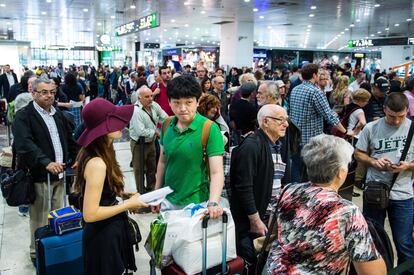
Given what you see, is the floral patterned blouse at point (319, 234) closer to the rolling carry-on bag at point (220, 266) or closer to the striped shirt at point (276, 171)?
the rolling carry-on bag at point (220, 266)

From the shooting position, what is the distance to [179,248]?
221 cm

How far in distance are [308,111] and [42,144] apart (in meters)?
3.13

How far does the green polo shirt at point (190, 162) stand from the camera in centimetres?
256

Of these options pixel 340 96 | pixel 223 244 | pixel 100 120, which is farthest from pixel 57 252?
pixel 340 96

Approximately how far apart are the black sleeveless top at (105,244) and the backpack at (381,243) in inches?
51.8

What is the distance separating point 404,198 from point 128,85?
1146 cm

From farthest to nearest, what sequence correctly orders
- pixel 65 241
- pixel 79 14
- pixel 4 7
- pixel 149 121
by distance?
1. pixel 79 14
2. pixel 4 7
3. pixel 149 121
4. pixel 65 241

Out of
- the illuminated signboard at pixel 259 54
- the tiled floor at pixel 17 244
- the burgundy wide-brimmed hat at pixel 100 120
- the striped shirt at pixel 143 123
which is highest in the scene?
the illuminated signboard at pixel 259 54

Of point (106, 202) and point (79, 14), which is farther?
point (79, 14)

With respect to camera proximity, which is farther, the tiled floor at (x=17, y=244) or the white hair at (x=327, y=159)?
the tiled floor at (x=17, y=244)


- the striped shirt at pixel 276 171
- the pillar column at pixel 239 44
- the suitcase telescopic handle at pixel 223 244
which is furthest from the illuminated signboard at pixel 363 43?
the suitcase telescopic handle at pixel 223 244

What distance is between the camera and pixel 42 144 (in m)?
Answer: 3.59

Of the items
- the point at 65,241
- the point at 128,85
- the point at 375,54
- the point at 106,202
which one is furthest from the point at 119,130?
the point at 375,54

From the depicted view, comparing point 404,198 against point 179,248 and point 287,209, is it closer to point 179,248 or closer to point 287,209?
point 287,209
